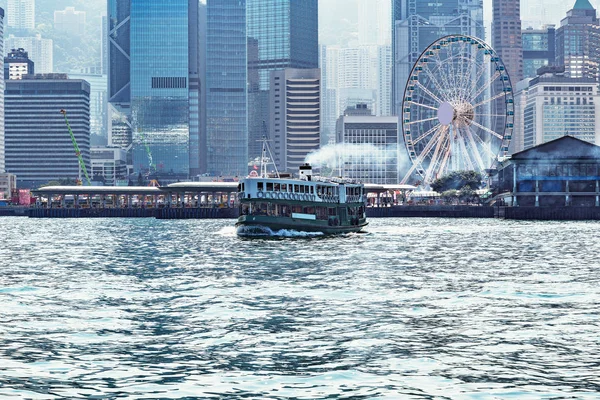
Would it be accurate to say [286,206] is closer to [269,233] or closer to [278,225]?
[278,225]

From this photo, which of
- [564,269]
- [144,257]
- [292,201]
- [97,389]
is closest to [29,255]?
[144,257]

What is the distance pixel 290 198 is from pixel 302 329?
Result: 7869 centimetres

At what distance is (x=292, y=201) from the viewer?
11962 cm

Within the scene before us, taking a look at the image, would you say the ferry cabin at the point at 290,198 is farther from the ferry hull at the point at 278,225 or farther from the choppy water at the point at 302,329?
the choppy water at the point at 302,329

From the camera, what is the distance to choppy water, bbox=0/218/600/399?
99.8 ft

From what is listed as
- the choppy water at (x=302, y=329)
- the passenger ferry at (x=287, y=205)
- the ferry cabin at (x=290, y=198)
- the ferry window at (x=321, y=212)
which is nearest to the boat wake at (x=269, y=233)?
the passenger ferry at (x=287, y=205)

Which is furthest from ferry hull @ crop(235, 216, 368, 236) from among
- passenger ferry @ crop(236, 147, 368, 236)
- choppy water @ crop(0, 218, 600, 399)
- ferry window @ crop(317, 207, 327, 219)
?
choppy water @ crop(0, 218, 600, 399)

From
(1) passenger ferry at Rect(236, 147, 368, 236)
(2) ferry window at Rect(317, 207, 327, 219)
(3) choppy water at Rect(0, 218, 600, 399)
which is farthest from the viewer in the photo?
(2) ferry window at Rect(317, 207, 327, 219)

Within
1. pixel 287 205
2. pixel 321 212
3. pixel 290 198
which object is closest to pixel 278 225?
pixel 287 205

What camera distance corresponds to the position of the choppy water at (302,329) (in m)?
30.4

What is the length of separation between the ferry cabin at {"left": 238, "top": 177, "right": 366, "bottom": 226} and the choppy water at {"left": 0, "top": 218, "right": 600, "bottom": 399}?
40.0 meters

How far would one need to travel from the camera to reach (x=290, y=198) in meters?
120

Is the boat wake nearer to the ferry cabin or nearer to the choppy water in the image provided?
the ferry cabin

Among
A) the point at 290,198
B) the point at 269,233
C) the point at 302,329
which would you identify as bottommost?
the point at 269,233
